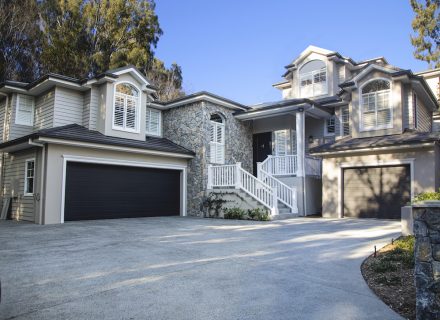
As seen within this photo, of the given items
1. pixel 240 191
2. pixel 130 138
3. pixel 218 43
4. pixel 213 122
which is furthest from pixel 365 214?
pixel 218 43

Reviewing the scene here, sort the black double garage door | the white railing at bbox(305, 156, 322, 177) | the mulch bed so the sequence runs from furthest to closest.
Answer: the white railing at bbox(305, 156, 322, 177), the black double garage door, the mulch bed

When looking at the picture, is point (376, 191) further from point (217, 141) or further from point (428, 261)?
point (428, 261)

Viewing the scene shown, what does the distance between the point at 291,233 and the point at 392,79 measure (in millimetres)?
8346

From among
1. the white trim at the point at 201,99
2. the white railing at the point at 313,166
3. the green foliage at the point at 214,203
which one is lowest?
the green foliage at the point at 214,203

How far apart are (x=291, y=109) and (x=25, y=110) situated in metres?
11.7

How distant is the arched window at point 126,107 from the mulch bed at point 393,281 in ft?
37.4

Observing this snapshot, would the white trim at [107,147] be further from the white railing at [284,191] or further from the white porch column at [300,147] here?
the white porch column at [300,147]

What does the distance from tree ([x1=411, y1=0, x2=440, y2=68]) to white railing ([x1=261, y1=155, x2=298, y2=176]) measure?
17683 millimetres

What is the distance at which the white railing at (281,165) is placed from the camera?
15523 mm

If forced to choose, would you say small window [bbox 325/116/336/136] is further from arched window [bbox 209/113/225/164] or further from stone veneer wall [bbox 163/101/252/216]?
arched window [bbox 209/113/225/164]

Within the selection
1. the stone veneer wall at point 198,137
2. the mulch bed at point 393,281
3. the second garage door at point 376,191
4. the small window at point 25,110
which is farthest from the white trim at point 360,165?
the small window at point 25,110

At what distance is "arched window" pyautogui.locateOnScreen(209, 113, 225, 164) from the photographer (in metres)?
16.1

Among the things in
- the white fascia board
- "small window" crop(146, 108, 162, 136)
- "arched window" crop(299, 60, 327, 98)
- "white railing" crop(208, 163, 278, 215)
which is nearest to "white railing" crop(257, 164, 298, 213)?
"white railing" crop(208, 163, 278, 215)

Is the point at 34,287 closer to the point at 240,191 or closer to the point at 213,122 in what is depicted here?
the point at 240,191
